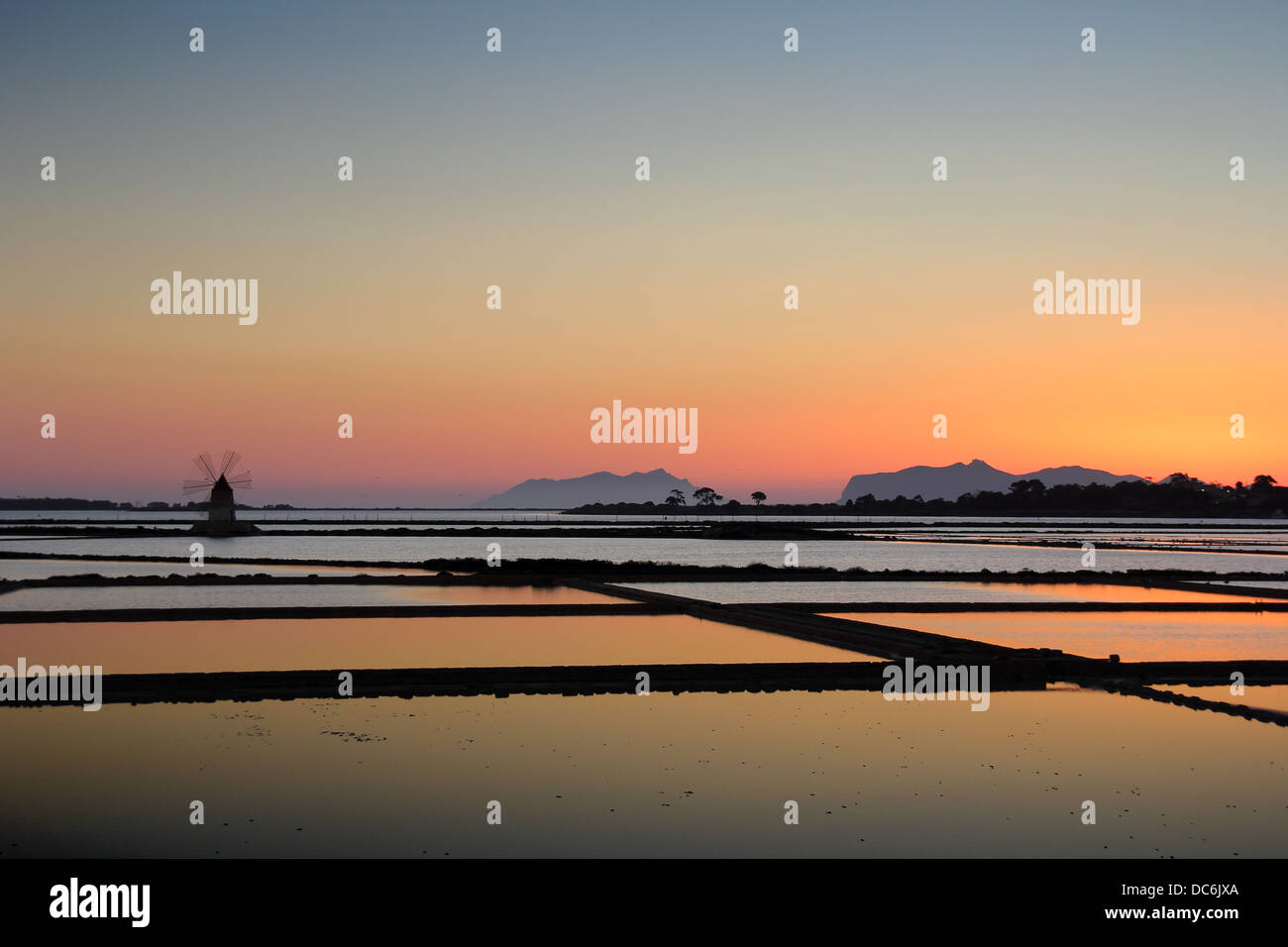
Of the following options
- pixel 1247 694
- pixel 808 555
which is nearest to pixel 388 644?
pixel 1247 694

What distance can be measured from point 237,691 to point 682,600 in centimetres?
1244

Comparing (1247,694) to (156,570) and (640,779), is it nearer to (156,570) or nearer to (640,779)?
(640,779)

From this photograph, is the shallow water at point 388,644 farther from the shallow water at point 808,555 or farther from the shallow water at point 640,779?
the shallow water at point 808,555

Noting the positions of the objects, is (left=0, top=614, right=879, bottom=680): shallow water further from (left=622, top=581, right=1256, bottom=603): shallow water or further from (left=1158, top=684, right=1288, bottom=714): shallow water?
(left=622, top=581, right=1256, bottom=603): shallow water

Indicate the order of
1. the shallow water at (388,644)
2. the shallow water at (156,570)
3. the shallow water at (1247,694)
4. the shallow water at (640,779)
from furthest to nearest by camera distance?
the shallow water at (156,570)
the shallow water at (388,644)
the shallow water at (1247,694)
the shallow water at (640,779)

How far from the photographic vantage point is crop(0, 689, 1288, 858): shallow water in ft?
23.3

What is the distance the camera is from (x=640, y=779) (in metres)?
8.76

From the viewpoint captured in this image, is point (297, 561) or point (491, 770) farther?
point (297, 561)

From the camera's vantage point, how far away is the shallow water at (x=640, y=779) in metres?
7.11

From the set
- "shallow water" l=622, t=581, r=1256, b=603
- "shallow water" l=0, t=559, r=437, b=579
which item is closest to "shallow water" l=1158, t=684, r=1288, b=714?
"shallow water" l=622, t=581, r=1256, b=603

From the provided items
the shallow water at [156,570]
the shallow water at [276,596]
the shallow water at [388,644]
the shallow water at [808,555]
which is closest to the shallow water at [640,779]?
the shallow water at [388,644]

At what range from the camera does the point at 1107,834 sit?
729 centimetres
